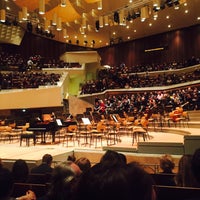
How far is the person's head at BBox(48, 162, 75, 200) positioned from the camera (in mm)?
1790

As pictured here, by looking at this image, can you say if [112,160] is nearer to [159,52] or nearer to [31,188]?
[31,188]

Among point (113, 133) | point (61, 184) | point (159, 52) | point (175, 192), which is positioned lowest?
point (175, 192)

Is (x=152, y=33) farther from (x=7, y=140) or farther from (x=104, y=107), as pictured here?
(x=7, y=140)

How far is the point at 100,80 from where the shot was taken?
22500mm

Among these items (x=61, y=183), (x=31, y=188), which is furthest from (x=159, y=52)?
(x=61, y=183)

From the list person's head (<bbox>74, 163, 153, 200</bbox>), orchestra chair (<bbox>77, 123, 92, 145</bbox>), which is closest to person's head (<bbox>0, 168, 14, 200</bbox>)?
person's head (<bbox>74, 163, 153, 200</bbox>)

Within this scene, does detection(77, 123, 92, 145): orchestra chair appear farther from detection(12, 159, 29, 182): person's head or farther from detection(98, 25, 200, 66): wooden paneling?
detection(98, 25, 200, 66): wooden paneling

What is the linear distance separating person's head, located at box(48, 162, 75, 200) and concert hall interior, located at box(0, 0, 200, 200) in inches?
192

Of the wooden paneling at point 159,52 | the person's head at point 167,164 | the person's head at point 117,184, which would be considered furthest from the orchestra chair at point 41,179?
the wooden paneling at point 159,52

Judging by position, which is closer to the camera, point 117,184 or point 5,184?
point 117,184

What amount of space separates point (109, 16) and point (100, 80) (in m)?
6.05

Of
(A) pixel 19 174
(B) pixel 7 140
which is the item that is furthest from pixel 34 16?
(A) pixel 19 174

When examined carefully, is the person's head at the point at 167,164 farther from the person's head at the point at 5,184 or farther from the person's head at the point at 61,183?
the person's head at the point at 5,184

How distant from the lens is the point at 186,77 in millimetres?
16984
